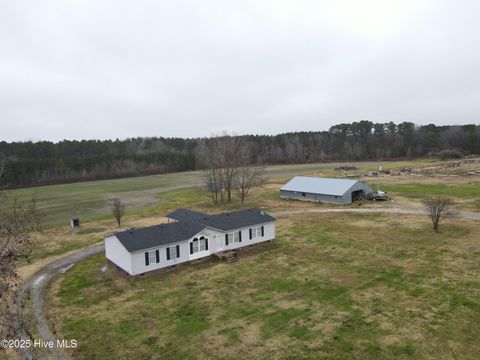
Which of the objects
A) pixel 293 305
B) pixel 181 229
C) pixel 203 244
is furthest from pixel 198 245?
pixel 293 305

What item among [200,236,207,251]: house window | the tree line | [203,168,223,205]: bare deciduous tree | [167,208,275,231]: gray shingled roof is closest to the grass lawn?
[200,236,207,251]: house window

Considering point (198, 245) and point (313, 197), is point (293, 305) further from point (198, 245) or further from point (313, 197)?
point (313, 197)

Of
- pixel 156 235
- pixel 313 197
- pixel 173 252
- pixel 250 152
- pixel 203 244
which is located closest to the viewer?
pixel 156 235

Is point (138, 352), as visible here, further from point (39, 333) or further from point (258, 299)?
point (258, 299)

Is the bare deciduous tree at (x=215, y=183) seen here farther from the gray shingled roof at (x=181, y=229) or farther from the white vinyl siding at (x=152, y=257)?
the white vinyl siding at (x=152, y=257)

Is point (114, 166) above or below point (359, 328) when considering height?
above

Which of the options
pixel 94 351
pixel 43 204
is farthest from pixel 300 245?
pixel 43 204

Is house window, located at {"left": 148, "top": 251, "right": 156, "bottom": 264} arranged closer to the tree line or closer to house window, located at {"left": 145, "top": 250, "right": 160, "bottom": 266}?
house window, located at {"left": 145, "top": 250, "right": 160, "bottom": 266}
